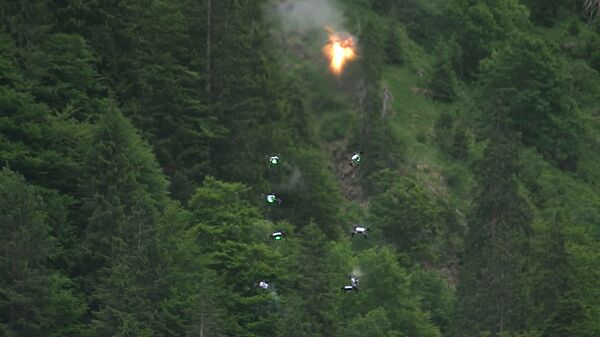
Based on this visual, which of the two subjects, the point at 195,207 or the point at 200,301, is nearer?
the point at 200,301

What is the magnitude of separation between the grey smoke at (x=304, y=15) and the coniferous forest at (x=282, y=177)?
18cm

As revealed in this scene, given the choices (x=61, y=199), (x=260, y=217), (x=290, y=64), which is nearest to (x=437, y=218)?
(x=290, y=64)

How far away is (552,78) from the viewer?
12662 cm

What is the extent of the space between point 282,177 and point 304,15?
1236cm

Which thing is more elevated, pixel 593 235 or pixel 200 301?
pixel 593 235

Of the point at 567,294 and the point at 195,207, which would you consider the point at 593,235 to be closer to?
the point at 567,294

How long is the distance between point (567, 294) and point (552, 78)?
40.2m

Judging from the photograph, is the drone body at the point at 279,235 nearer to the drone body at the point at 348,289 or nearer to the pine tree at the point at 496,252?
the drone body at the point at 348,289

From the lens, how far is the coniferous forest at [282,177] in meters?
77.7

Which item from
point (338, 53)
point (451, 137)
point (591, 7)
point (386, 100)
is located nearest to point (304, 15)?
point (386, 100)

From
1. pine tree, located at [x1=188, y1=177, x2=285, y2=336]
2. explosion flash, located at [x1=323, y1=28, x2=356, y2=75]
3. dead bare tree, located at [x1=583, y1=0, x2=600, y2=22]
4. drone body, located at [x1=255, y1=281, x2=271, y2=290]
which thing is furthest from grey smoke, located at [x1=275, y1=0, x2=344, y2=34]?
dead bare tree, located at [x1=583, y1=0, x2=600, y2=22]

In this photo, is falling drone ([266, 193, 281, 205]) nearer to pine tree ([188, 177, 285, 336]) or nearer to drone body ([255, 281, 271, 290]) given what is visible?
pine tree ([188, 177, 285, 336])

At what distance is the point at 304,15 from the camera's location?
349ft

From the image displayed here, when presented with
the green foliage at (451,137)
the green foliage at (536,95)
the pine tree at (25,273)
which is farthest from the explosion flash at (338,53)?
the green foliage at (536,95)
